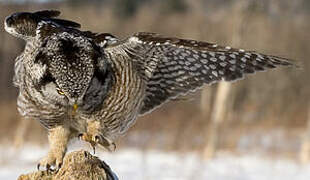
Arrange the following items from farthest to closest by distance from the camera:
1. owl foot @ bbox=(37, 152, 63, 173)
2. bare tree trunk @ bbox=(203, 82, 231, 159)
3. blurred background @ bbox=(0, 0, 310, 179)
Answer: bare tree trunk @ bbox=(203, 82, 231, 159) < blurred background @ bbox=(0, 0, 310, 179) < owl foot @ bbox=(37, 152, 63, 173)

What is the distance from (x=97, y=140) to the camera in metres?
3.59

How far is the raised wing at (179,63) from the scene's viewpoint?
357 centimetres

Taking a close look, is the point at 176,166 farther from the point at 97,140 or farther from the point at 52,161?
the point at 52,161

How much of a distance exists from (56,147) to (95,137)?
0.81 feet

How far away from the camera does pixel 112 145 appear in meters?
3.72

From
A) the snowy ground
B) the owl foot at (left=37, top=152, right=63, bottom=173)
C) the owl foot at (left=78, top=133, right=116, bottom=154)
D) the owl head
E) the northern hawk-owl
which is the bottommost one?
the snowy ground

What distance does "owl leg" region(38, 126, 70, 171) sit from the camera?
10.9 ft

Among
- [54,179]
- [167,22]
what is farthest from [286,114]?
[167,22]

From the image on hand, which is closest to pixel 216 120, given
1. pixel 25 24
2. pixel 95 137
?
pixel 25 24

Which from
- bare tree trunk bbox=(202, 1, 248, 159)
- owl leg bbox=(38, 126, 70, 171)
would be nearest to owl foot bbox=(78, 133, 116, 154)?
→ owl leg bbox=(38, 126, 70, 171)

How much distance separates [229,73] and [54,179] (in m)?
1.72

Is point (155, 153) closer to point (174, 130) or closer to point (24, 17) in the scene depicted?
point (174, 130)

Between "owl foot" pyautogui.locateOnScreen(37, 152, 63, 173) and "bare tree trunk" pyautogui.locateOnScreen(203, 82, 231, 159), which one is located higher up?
"bare tree trunk" pyautogui.locateOnScreen(203, 82, 231, 159)

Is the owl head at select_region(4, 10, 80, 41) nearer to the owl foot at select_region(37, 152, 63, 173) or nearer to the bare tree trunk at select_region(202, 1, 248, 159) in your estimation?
the owl foot at select_region(37, 152, 63, 173)
